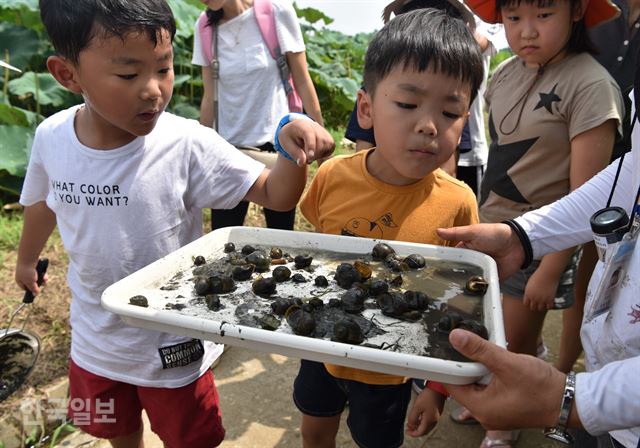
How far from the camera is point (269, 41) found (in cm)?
317

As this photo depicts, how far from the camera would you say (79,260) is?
1.90m

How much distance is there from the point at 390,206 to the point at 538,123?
38.7 inches

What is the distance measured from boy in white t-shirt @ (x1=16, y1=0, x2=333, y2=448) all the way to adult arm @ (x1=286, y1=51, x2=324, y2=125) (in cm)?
145

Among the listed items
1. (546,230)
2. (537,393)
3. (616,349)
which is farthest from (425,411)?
(546,230)

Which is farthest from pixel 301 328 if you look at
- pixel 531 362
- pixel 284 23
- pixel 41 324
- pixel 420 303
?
pixel 41 324

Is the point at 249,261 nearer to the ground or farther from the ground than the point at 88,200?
nearer to the ground

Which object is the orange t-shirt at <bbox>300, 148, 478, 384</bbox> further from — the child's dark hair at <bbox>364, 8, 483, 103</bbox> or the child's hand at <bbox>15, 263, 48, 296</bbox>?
the child's hand at <bbox>15, 263, 48, 296</bbox>

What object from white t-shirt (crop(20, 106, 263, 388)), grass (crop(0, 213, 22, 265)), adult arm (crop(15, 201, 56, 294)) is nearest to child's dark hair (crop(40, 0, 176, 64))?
white t-shirt (crop(20, 106, 263, 388))

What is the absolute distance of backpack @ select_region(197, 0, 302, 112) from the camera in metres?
3.14

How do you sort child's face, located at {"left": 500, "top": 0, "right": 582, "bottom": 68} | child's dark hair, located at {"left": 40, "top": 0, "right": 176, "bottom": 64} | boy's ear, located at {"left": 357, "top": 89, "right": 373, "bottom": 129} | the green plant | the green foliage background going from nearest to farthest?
child's dark hair, located at {"left": 40, "top": 0, "right": 176, "bottom": 64} < boy's ear, located at {"left": 357, "top": 89, "right": 373, "bottom": 129} < child's face, located at {"left": 500, "top": 0, "right": 582, "bottom": 68} < the green plant < the green foliage background

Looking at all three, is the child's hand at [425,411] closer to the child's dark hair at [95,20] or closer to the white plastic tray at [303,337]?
the white plastic tray at [303,337]

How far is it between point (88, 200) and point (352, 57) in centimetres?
1144

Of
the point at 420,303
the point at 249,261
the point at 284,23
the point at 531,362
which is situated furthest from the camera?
the point at 284,23

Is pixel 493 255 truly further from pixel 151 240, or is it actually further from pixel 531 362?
pixel 151 240
